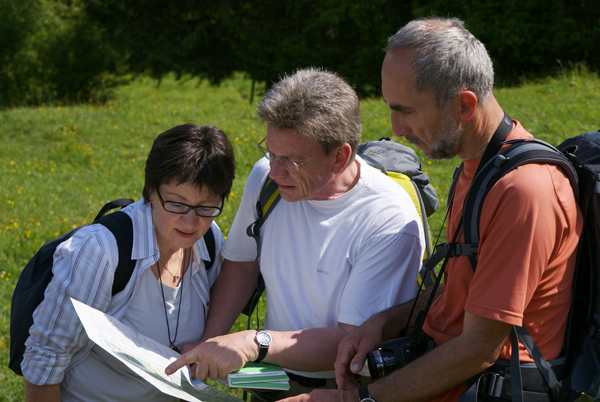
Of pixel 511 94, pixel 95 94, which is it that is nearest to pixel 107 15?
pixel 95 94

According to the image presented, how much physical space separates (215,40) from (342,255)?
19622 millimetres

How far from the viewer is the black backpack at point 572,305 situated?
Answer: 157cm

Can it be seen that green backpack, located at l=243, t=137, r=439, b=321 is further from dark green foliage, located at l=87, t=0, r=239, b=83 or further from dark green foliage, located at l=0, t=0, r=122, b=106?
dark green foliage, located at l=0, t=0, r=122, b=106

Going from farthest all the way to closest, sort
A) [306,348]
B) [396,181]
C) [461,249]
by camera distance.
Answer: [396,181] < [306,348] < [461,249]

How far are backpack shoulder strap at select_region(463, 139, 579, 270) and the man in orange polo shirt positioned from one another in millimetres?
29

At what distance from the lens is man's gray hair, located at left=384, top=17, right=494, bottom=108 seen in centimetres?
172

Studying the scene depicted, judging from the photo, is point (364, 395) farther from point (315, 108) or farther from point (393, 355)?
point (315, 108)

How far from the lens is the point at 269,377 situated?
1.93 meters

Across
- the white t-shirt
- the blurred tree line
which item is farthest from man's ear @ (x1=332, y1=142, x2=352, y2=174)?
the blurred tree line

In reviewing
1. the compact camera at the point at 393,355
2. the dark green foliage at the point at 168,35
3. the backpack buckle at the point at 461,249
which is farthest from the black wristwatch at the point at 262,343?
the dark green foliage at the point at 168,35

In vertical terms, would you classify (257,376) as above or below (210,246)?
below

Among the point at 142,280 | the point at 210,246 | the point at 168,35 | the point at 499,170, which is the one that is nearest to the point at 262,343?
the point at 142,280

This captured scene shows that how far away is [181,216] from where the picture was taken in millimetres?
2178

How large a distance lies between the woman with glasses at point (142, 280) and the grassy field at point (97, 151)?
1497 millimetres
